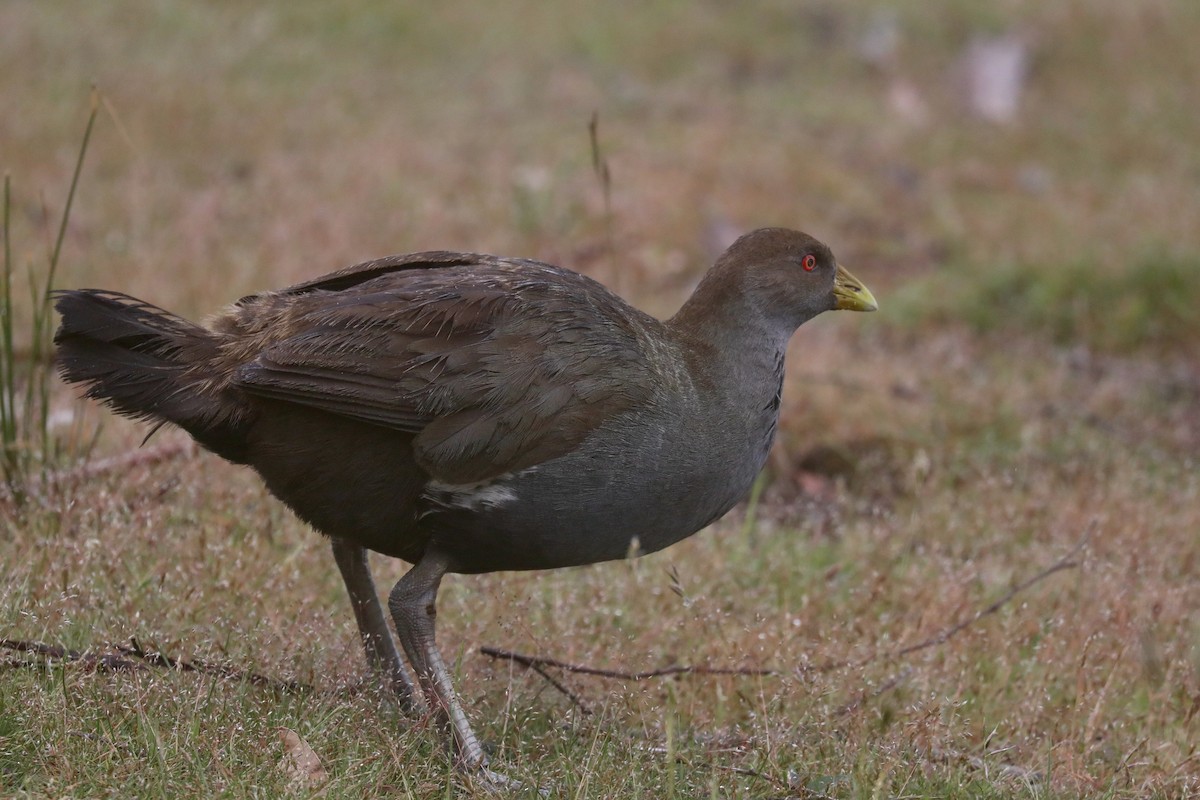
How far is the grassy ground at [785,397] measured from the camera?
356 centimetres

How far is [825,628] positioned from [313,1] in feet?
37.0

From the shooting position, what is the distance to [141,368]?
377 cm

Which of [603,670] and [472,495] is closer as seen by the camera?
[472,495]

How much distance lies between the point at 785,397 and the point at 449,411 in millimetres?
3631

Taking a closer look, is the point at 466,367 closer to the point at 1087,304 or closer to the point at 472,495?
the point at 472,495

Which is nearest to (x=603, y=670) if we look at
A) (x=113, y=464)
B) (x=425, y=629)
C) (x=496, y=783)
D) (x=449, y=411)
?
(x=425, y=629)

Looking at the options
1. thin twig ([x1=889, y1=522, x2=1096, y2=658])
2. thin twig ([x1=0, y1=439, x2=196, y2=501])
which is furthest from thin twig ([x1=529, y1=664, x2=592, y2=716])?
thin twig ([x1=0, y1=439, x2=196, y2=501])

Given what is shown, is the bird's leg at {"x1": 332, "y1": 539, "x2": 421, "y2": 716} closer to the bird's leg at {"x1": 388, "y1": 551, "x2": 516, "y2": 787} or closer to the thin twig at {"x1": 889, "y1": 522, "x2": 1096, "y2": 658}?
the bird's leg at {"x1": 388, "y1": 551, "x2": 516, "y2": 787}

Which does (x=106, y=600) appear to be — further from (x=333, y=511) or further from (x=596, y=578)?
(x=596, y=578)

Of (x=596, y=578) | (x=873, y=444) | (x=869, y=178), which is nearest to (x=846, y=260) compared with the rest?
(x=869, y=178)

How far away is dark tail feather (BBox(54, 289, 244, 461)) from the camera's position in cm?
371

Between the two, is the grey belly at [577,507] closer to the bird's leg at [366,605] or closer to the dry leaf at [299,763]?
the bird's leg at [366,605]

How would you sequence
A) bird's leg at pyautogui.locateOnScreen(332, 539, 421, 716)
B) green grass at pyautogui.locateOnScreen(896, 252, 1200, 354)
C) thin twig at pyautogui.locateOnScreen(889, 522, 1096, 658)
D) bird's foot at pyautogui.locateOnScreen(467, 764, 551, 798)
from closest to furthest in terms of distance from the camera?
bird's foot at pyautogui.locateOnScreen(467, 764, 551, 798) → bird's leg at pyautogui.locateOnScreen(332, 539, 421, 716) → thin twig at pyautogui.locateOnScreen(889, 522, 1096, 658) → green grass at pyautogui.locateOnScreen(896, 252, 1200, 354)

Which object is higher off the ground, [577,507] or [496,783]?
[577,507]
